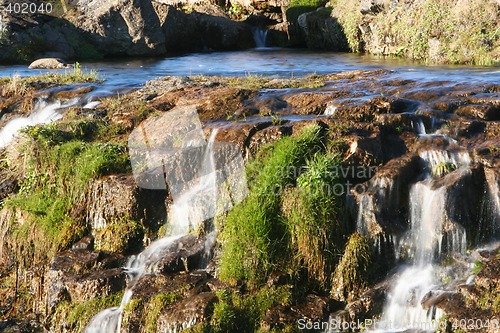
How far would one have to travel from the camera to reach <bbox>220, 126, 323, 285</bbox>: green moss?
8602 mm

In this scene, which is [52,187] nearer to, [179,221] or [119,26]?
[179,221]

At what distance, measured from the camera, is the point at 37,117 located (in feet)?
43.1

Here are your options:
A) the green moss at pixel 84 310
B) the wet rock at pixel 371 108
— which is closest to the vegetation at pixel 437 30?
the wet rock at pixel 371 108

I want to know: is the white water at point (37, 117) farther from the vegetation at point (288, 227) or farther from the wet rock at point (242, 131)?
the vegetation at point (288, 227)

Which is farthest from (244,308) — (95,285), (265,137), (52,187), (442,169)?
(52,187)

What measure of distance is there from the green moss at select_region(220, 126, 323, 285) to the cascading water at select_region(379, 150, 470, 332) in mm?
1477

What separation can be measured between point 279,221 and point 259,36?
2095cm

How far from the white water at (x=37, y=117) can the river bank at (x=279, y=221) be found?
4.54 feet

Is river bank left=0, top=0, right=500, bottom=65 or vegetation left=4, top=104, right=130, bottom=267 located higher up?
river bank left=0, top=0, right=500, bottom=65

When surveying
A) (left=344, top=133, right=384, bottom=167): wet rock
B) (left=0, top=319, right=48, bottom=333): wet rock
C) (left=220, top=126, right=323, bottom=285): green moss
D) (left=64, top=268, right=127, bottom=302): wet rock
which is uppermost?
(left=344, top=133, right=384, bottom=167): wet rock

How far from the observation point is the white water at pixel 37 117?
1272 cm

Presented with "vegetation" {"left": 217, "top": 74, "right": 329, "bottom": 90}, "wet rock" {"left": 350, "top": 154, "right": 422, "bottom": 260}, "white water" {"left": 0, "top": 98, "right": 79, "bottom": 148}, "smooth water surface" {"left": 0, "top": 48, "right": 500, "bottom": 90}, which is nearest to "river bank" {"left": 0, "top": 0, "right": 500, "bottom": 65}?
"smooth water surface" {"left": 0, "top": 48, "right": 500, "bottom": 90}

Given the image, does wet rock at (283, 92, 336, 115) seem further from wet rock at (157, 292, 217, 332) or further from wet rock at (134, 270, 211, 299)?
wet rock at (157, 292, 217, 332)

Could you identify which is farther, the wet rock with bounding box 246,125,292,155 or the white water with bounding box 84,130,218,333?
the wet rock with bounding box 246,125,292,155
